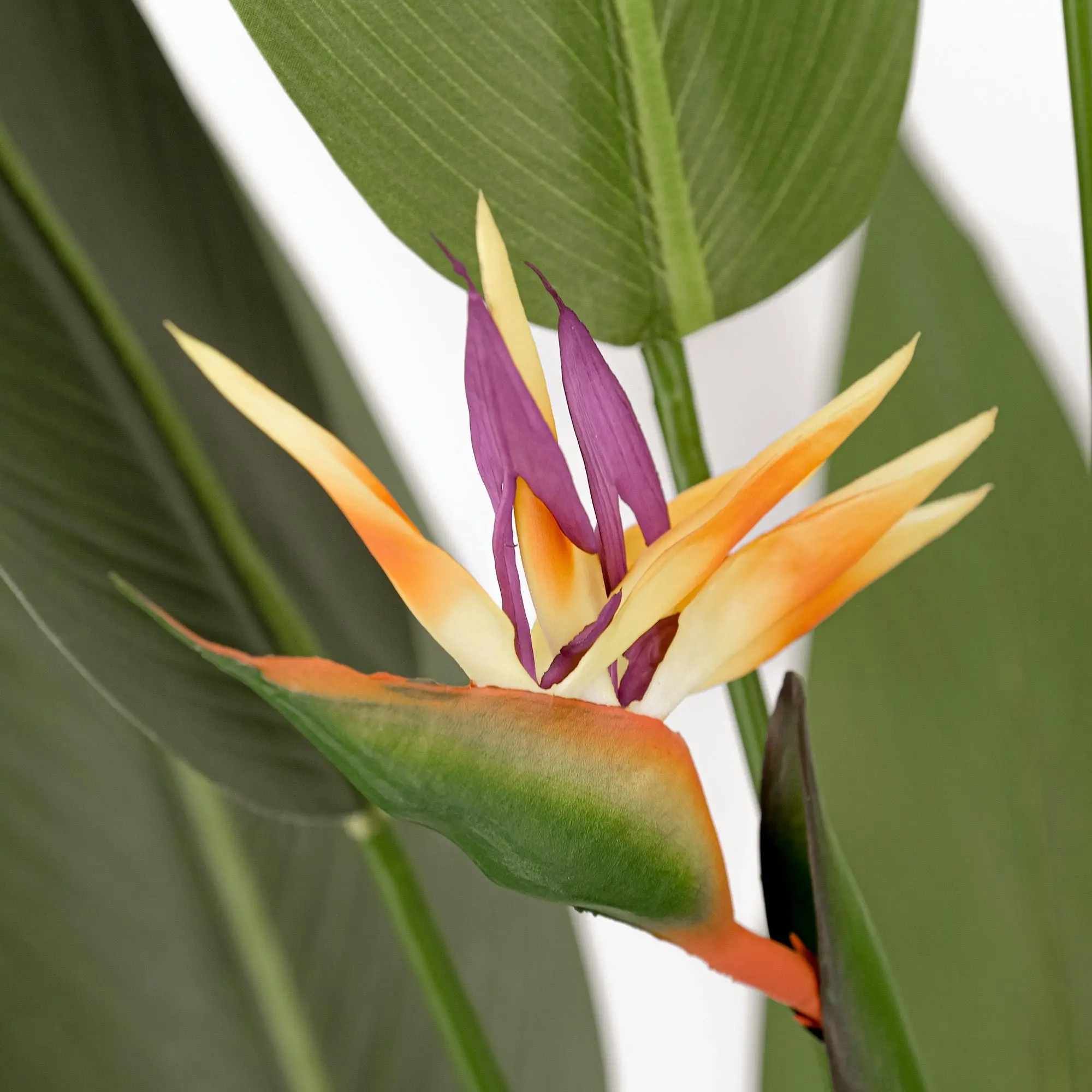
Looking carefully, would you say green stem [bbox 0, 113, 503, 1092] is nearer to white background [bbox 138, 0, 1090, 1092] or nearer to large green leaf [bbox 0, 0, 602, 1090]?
large green leaf [bbox 0, 0, 602, 1090]

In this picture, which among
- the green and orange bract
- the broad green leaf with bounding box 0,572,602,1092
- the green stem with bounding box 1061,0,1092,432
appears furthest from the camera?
the broad green leaf with bounding box 0,572,602,1092

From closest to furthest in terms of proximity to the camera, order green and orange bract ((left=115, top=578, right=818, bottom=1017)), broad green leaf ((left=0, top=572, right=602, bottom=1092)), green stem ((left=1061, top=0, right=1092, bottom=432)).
A: green and orange bract ((left=115, top=578, right=818, bottom=1017)) → green stem ((left=1061, top=0, right=1092, bottom=432)) → broad green leaf ((left=0, top=572, right=602, bottom=1092))

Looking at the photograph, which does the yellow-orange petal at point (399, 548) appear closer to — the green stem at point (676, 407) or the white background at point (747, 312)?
the green stem at point (676, 407)

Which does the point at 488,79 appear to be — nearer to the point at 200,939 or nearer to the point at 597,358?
the point at 597,358

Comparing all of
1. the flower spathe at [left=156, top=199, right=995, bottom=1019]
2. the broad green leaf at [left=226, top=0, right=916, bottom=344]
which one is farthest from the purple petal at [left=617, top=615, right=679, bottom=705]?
the broad green leaf at [left=226, top=0, right=916, bottom=344]

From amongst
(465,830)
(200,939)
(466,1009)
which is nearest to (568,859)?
(465,830)

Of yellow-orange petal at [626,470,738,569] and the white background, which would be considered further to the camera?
the white background
